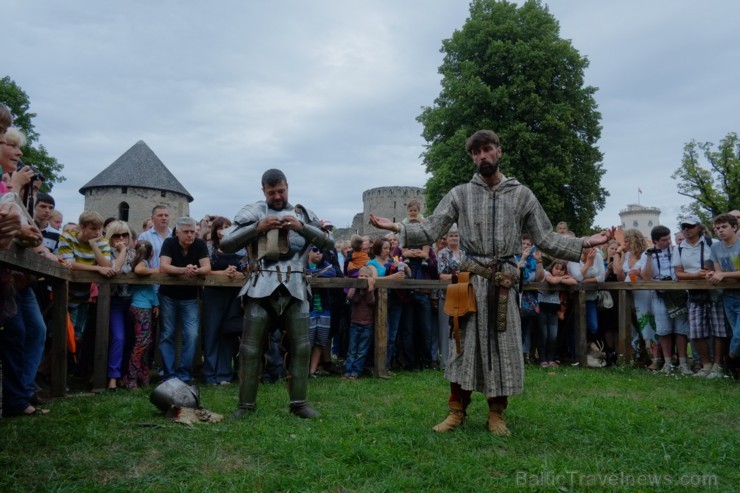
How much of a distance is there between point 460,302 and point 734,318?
14.8 ft

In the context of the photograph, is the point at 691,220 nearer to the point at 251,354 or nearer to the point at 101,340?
the point at 251,354

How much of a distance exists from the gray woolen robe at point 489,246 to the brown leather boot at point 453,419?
0.66ft

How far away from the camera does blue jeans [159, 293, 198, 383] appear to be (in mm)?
6668

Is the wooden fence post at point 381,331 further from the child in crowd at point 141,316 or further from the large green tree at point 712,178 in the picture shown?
the large green tree at point 712,178

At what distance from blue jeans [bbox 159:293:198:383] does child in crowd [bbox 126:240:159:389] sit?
0.72 ft

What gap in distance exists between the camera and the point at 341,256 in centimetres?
1423

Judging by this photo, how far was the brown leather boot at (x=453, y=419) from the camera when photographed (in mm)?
4434

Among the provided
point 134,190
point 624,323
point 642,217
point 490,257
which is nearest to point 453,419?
point 490,257

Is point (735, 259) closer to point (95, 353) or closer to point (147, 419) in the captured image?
point (147, 419)

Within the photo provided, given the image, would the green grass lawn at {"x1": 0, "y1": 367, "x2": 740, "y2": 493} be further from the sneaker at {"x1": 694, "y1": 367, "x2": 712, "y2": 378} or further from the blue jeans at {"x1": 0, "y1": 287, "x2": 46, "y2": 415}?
the sneaker at {"x1": 694, "y1": 367, "x2": 712, "y2": 378}

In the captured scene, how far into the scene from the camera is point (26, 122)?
33.9m

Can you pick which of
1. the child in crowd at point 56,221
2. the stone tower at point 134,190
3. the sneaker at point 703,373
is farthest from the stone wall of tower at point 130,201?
the sneaker at point 703,373

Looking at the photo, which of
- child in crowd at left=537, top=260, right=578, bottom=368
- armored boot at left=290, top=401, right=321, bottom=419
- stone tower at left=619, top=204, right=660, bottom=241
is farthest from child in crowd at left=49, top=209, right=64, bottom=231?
stone tower at left=619, top=204, right=660, bottom=241

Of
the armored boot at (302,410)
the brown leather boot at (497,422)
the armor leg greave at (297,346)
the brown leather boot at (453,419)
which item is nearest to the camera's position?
the brown leather boot at (497,422)
